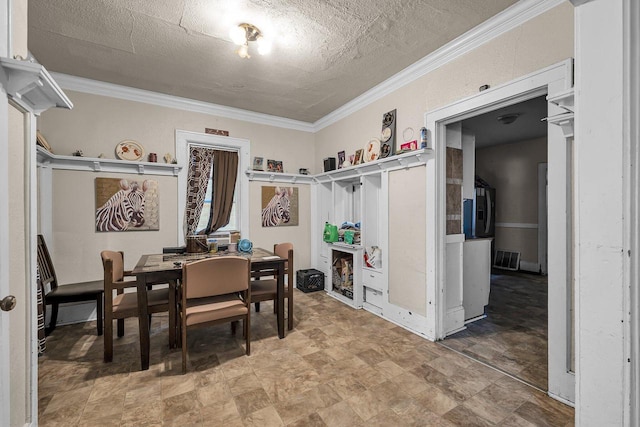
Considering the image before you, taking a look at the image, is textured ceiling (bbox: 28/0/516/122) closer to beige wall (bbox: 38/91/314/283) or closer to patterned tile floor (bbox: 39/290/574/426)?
beige wall (bbox: 38/91/314/283)

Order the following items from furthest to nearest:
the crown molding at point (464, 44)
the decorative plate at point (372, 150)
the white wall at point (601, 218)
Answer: the decorative plate at point (372, 150) → the crown molding at point (464, 44) → the white wall at point (601, 218)

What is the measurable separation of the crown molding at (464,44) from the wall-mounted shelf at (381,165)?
869mm

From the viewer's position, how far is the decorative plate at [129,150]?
340 cm

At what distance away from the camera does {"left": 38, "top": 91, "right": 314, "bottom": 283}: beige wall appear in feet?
10.3

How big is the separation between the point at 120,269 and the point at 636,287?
11.7 feet

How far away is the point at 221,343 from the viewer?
8.70ft

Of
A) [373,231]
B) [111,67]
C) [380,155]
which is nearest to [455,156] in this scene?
[380,155]

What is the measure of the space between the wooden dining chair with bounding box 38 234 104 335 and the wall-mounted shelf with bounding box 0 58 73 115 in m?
2.18

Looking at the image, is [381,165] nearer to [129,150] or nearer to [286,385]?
[286,385]

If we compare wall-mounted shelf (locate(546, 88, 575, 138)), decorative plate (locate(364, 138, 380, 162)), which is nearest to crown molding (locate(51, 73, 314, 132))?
decorative plate (locate(364, 138, 380, 162))

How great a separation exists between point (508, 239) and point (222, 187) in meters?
6.22

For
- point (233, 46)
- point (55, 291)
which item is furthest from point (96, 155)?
point (233, 46)

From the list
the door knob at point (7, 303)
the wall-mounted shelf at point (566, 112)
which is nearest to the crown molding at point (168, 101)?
the door knob at point (7, 303)

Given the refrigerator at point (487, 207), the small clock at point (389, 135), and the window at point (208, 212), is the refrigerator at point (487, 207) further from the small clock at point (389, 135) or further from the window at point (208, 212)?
the window at point (208, 212)
